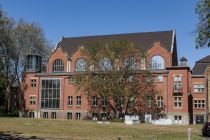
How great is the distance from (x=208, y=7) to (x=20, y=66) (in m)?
68.0

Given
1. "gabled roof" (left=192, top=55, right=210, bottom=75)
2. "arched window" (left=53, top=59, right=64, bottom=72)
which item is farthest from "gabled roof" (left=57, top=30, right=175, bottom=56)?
"gabled roof" (left=192, top=55, right=210, bottom=75)

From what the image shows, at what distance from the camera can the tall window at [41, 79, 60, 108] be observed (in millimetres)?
81125

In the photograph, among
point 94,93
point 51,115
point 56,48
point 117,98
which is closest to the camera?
point 117,98

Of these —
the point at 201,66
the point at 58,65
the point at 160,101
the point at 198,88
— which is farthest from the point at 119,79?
the point at 201,66

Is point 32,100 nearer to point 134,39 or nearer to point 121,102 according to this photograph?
point 121,102

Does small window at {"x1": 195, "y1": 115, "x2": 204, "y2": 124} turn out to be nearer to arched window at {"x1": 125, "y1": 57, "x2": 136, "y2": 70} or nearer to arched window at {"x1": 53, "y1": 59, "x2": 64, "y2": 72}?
arched window at {"x1": 125, "y1": 57, "x2": 136, "y2": 70}

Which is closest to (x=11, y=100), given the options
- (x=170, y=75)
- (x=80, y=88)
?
(x=80, y=88)

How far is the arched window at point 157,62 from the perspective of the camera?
255 feet

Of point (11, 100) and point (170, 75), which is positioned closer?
point (170, 75)

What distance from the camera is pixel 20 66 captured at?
89562 millimetres

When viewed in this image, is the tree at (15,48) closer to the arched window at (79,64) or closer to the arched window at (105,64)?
the arched window at (79,64)

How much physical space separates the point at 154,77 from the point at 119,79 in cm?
820

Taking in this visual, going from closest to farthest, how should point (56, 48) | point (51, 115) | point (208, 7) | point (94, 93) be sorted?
point (208, 7) → point (94, 93) → point (51, 115) → point (56, 48)

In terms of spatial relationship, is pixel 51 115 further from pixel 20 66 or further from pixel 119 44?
pixel 119 44
